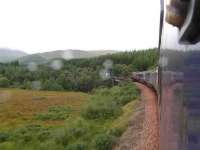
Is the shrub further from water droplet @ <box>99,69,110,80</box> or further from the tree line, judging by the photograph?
water droplet @ <box>99,69,110,80</box>

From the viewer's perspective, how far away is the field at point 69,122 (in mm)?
19895

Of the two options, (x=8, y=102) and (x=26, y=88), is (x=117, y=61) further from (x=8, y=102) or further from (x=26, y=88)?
(x=8, y=102)

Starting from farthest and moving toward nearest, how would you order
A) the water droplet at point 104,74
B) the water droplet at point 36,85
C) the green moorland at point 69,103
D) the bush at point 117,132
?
the water droplet at point 36,85 < the water droplet at point 104,74 < the green moorland at point 69,103 < the bush at point 117,132

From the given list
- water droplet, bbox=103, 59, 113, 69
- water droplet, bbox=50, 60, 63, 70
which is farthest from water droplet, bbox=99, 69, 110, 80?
water droplet, bbox=50, 60, 63, 70

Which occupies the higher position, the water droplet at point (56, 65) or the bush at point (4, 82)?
the water droplet at point (56, 65)

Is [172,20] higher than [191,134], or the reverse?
[172,20]

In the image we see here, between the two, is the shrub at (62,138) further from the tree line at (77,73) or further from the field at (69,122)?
the tree line at (77,73)

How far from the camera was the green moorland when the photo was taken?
23.7 m

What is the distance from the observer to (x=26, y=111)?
A: 196ft

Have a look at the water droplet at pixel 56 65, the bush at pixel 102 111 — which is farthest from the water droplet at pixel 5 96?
the bush at pixel 102 111

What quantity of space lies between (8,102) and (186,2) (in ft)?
236

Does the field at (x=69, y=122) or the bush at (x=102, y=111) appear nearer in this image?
the field at (x=69, y=122)

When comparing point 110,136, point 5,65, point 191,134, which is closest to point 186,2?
point 191,134

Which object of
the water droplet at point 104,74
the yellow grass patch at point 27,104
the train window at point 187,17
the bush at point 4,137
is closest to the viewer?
the train window at point 187,17
